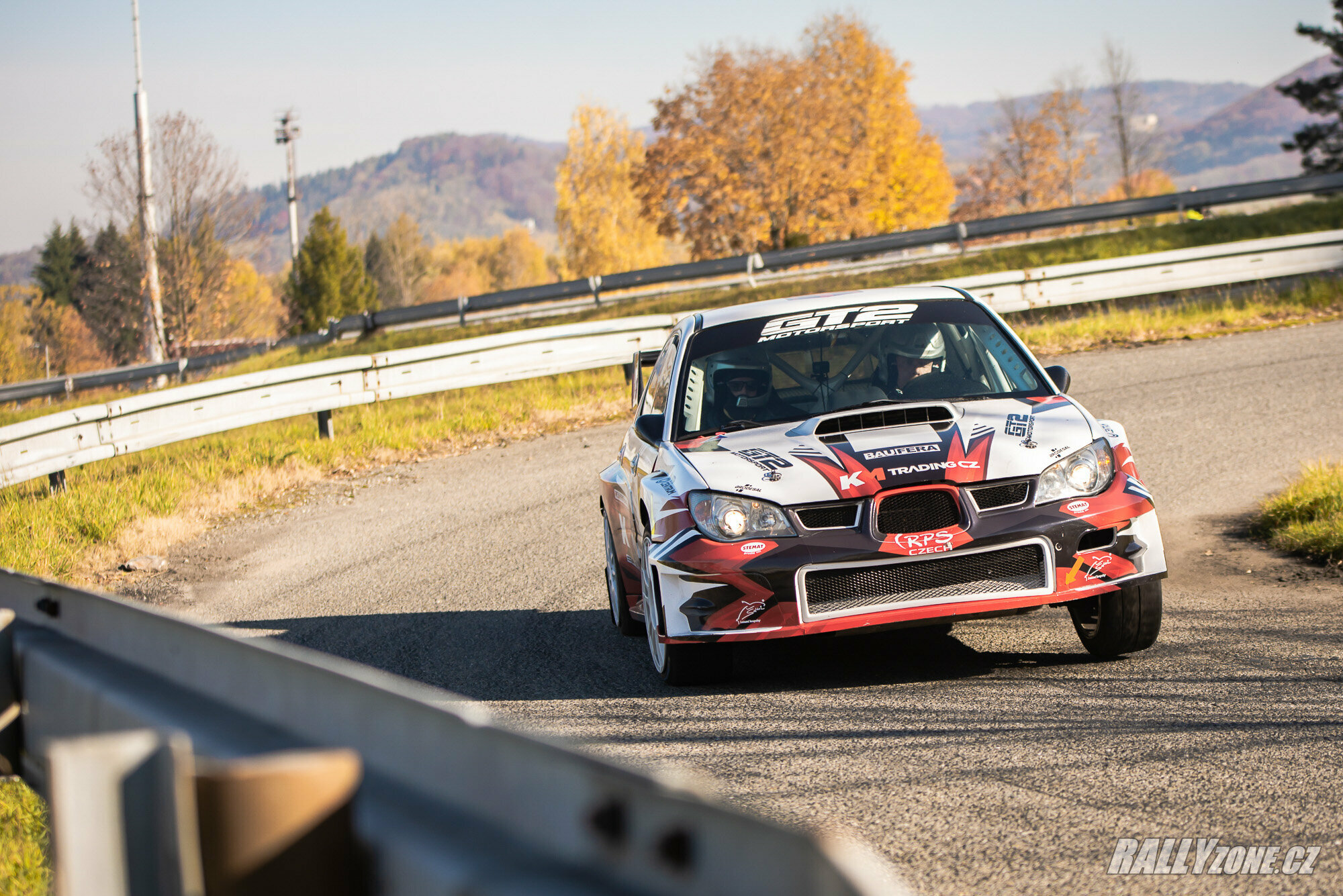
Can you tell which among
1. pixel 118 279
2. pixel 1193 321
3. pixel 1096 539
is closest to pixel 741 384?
pixel 1096 539

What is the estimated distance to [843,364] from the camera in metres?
6.35

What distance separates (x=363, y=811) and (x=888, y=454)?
11.8 ft

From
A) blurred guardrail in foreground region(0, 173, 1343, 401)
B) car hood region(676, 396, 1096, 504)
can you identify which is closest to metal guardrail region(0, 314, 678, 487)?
car hood region(676, 396, 1096, 504)

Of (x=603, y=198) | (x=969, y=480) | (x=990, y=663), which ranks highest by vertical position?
(x=603, y=198)

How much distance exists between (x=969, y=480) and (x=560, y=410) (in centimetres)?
1007

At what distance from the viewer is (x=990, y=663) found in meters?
5.50

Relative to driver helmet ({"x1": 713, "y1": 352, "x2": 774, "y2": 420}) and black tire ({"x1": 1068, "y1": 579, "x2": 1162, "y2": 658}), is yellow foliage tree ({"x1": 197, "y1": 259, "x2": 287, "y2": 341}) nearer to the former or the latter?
driver helmet ({"x1": 713, "y1": 352, "x2": 774, "y2": 420})

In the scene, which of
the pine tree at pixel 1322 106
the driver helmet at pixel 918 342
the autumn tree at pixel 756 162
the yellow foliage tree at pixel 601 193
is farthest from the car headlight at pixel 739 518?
the yellow foliage tree at pixel 601 193

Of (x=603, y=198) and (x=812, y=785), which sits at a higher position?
(x=603, y=198)

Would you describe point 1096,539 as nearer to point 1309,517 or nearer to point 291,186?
point 1309,517

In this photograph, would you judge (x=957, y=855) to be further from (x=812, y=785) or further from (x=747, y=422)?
(x=747, y=422)

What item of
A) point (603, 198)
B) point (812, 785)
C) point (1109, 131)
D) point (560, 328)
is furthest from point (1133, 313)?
point (1109, 131)

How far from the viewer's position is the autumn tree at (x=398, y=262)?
11562 centimetres

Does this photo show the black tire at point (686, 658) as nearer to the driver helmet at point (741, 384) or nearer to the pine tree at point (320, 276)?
the driver helmet at point (741, 384)
